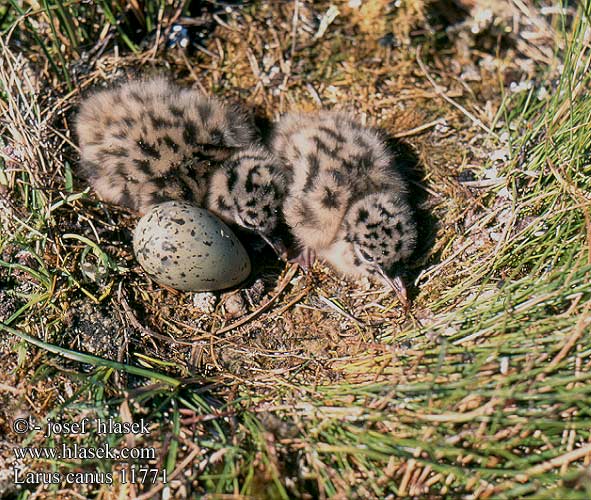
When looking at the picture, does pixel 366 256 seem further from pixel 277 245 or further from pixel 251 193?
pixel 251 193

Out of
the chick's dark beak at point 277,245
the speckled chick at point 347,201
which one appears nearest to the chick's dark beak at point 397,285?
the speckled chick at point 347,201

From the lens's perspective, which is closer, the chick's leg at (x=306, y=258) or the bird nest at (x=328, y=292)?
the bird nest at (x=328, y=292)

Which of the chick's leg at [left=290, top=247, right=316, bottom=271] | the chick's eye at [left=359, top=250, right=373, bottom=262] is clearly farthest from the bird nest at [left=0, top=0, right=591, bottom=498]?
the chick's eye at [left=359, top=250, right=373, bottom=262]

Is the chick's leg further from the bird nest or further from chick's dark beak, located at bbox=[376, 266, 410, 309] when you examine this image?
chick's dark beak, located at bbox=[376, 266, 410, 309]

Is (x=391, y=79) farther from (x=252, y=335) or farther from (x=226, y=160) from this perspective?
(x=252, y=335)

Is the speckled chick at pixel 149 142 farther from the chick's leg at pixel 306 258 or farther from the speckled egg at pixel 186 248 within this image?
the chick's leg at pixel 306 258
